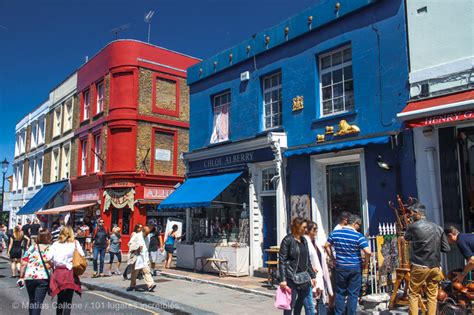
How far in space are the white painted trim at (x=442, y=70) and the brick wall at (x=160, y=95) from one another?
15.2 meters

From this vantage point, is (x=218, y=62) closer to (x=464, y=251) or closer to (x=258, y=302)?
(x=258, y=302)

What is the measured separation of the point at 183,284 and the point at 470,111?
7913mm

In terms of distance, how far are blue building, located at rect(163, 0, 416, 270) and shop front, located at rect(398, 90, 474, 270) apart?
0.35 m

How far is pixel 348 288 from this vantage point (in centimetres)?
635

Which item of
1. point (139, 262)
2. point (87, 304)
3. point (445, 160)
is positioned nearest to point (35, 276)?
point (87, 304)

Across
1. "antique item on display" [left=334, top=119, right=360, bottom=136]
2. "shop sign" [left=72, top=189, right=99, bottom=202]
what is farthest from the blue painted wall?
"shop sign" [left=72, top=189, right=99, bottom=202]

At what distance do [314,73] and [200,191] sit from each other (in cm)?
506

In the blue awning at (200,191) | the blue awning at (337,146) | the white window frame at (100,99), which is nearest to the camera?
the blue awning at (337,146)

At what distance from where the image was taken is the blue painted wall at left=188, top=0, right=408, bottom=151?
9.20 metres

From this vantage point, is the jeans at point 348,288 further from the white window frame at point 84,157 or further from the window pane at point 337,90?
the white window frame at point 84,157

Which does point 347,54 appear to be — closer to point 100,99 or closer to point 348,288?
point 348,288

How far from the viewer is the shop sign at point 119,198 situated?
2017 cm

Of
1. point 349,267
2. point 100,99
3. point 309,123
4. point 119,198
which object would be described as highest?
point 100,99

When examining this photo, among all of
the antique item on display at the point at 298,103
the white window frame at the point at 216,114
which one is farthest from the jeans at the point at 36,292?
the white window frame at the point at 216,114
